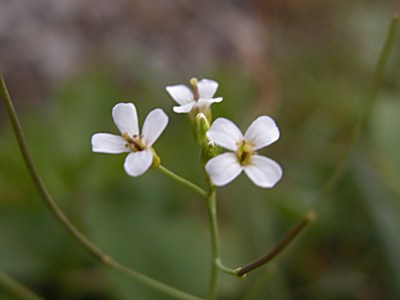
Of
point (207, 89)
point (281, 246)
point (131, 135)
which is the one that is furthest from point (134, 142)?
point (281, 246)

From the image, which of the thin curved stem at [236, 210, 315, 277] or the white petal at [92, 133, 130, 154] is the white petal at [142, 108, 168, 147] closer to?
the white petal at [92, 133, 130, 154]

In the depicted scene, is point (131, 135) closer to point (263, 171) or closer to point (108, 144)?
point (108, 144)

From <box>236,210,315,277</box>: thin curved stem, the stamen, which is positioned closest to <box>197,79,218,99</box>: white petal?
the stamen

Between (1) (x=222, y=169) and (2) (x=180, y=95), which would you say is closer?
(1) (x=222, y=169)

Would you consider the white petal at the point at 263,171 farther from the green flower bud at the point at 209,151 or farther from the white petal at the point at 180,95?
the white petal at the point at 180,95

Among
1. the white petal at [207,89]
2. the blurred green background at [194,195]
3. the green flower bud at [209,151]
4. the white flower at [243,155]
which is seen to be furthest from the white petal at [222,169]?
the blurred green background at [194,195]

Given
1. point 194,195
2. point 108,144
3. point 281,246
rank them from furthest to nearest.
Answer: point 194,195, point 108,144, point 281,246

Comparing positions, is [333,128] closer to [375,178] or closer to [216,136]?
[375,178]

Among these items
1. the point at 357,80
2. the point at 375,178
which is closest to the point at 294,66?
the point at 357,80
